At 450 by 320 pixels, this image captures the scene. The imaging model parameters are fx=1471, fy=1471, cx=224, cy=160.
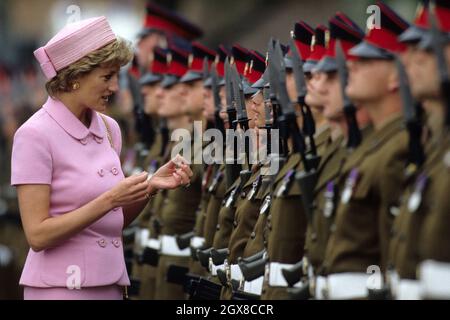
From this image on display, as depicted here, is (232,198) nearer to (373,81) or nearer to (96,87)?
(96,87)

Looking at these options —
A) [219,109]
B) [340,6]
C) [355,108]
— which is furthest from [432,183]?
[340,6]

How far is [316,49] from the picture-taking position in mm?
8812

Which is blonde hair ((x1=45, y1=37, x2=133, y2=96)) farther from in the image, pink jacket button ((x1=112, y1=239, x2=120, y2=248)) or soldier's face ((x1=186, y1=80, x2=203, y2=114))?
soldier's face ((x1=186, y1=80, x2=203, y2=114))

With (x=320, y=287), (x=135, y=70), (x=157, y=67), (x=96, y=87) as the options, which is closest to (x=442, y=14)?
(x=320, y=287)

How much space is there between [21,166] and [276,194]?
5.19 ft

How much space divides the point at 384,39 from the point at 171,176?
58.2 inches

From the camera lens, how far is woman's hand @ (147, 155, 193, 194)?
26.6ft

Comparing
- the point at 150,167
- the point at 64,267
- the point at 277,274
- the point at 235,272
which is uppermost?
the point at 150,167

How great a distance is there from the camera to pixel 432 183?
6.59 meters

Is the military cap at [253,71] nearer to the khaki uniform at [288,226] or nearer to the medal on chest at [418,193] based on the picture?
the khaki uniform at [288,226]

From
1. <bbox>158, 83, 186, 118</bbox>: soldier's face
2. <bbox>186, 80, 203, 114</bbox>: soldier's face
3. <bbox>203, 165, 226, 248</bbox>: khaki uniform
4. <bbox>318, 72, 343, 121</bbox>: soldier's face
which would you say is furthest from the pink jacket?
<bbox>158, 83, 186, 118</bbox>: soldier's face

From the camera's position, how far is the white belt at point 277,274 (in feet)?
27.6

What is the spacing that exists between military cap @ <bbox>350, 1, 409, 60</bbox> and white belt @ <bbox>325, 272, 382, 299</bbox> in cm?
111
